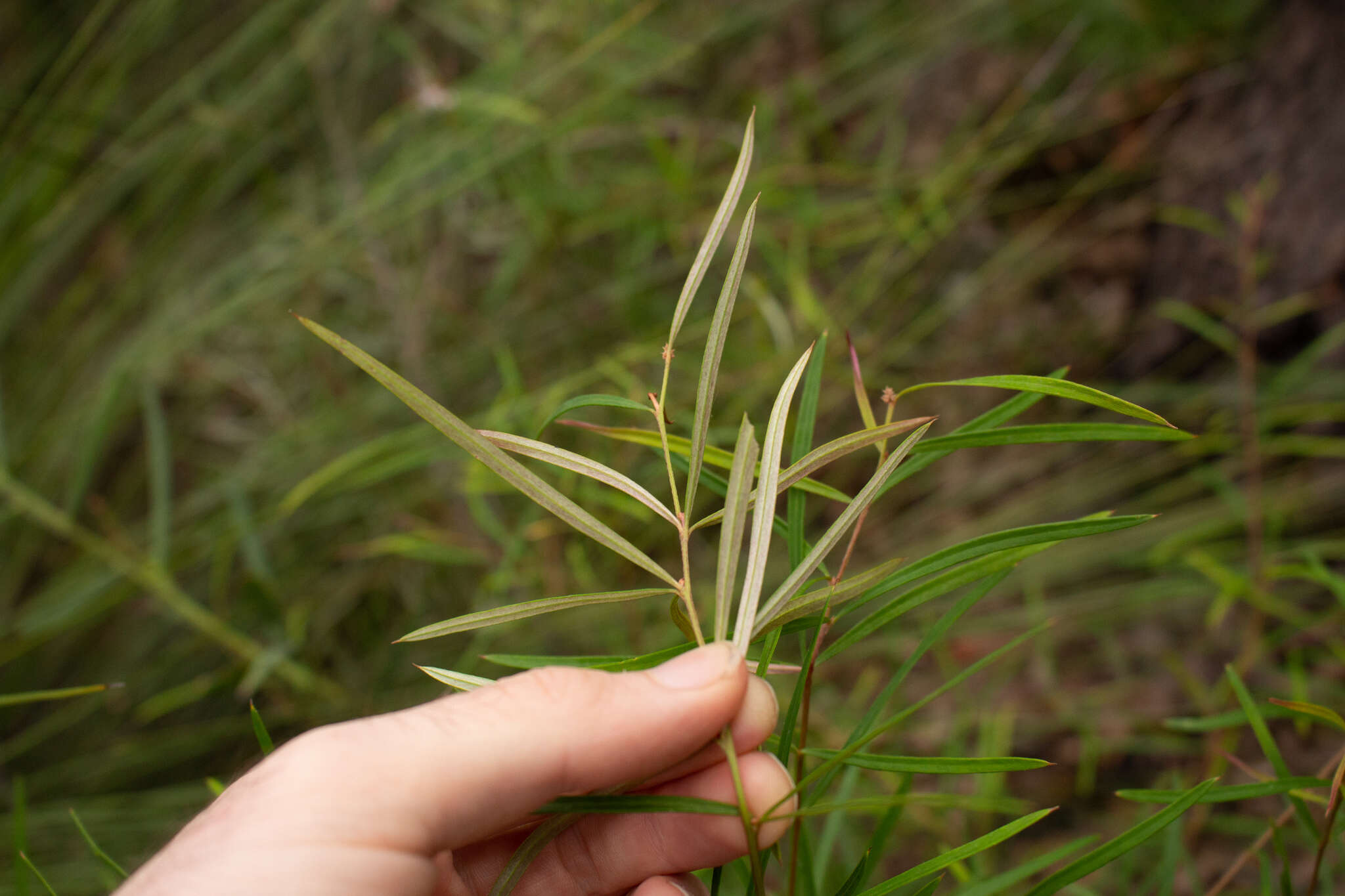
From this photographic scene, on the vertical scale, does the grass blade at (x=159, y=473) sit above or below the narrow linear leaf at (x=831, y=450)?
below

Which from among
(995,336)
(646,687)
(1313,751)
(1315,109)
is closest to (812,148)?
(995,336)

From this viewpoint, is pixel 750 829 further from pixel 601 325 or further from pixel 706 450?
pixel 601 325

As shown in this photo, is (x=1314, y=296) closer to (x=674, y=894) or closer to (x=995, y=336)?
(x=995, y=336)

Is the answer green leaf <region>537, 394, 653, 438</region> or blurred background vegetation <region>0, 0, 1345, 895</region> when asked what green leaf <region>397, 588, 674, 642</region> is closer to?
green leaf <region>537, 394, 653, 438</region>

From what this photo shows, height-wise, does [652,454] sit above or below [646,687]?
below

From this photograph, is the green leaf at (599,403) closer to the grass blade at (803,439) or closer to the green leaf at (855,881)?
the grass blade at (803,439)

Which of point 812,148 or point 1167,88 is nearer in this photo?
point 1167,88

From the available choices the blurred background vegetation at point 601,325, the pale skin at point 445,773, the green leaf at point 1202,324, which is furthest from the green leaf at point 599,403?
the green leaf at point 1202,324
